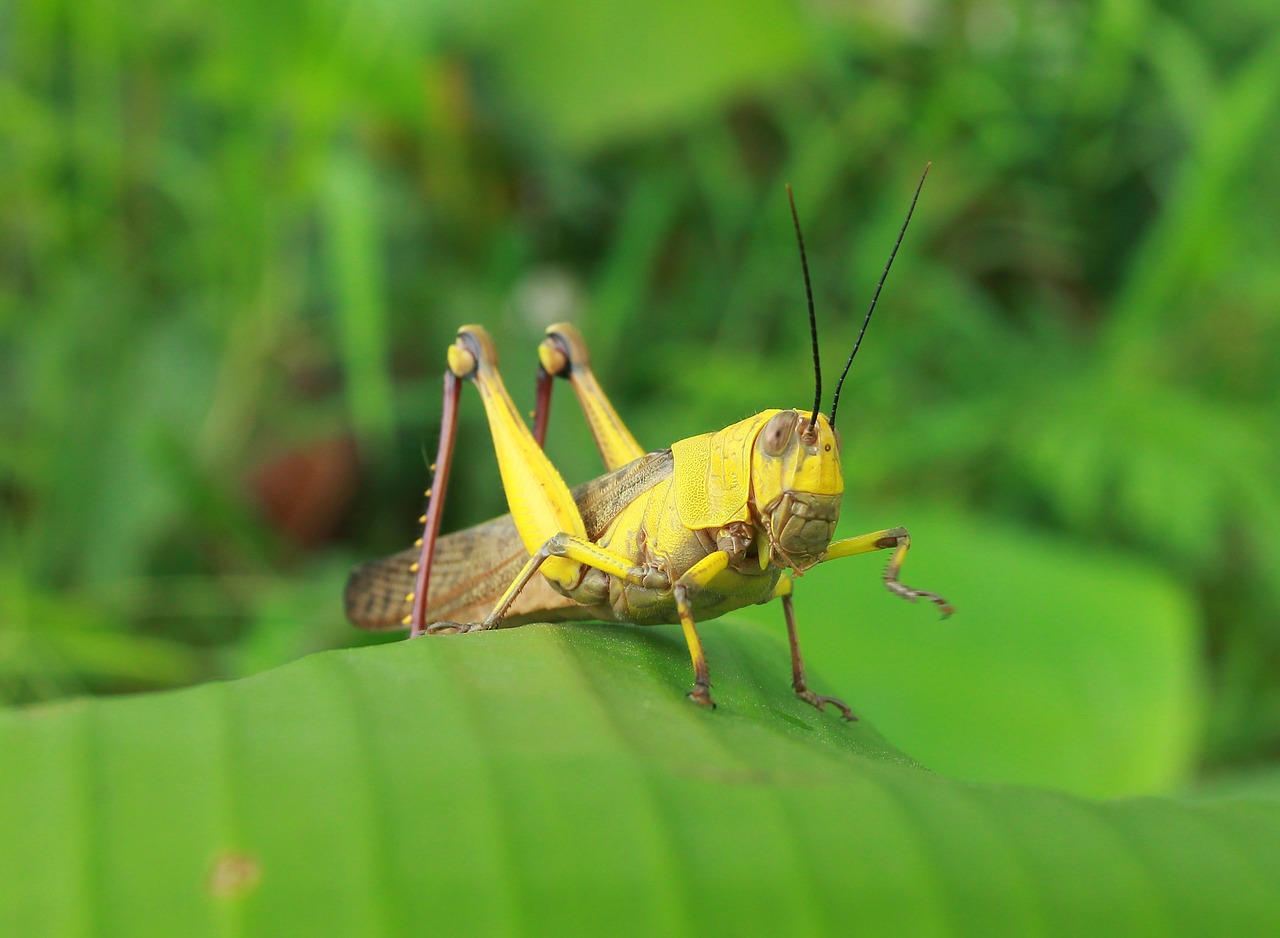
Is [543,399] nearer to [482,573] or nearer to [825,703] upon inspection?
[482,573]

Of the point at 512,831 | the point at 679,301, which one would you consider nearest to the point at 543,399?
the point at 512,831

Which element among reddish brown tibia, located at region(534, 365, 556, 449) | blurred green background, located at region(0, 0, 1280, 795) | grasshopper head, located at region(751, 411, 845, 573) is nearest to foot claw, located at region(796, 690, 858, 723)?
grasshopper head, located at region(751, 411, 845, 573)

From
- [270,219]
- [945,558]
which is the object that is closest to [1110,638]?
[945,558]

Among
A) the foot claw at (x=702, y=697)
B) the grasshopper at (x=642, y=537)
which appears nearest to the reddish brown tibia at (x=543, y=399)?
the grasshopper at (x=642, y=537)

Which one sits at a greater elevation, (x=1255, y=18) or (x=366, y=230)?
(x=1255, y=18)

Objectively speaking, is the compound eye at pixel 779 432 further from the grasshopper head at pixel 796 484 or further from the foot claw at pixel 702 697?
the foot claw at pixel 702 697

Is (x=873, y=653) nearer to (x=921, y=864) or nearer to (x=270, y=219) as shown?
(x=921, y=864)
